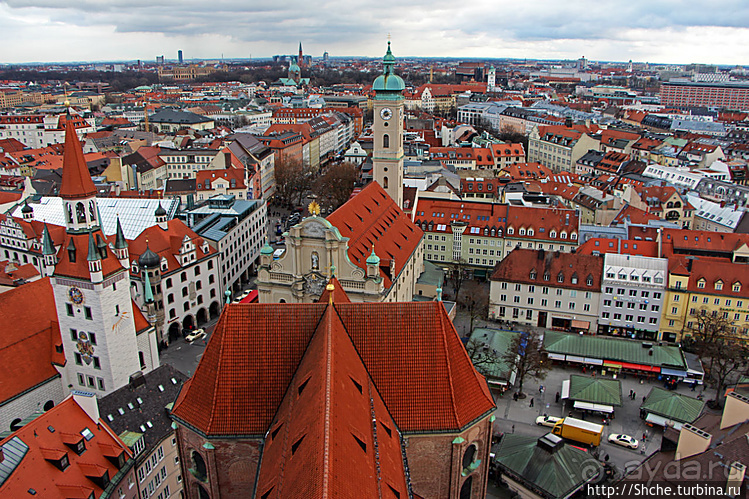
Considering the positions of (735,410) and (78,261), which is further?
(78,261)

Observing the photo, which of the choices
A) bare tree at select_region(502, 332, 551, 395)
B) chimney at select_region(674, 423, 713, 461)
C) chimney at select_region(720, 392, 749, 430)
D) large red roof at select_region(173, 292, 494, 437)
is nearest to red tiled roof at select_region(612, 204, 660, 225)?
bare tree at select_region(502, 332, 551, 395)

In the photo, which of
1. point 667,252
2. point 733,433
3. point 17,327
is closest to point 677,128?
point 667,252

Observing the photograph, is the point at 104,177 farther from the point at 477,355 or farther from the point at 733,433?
the point at 733,433

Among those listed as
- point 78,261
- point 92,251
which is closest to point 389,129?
point 92,251

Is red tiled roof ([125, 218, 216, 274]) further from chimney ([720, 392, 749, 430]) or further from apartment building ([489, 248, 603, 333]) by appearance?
chimney ([720, 392, 749, 430])

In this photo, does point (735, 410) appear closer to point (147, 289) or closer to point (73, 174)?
point (73, 174)

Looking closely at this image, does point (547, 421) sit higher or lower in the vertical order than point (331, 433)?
lower
